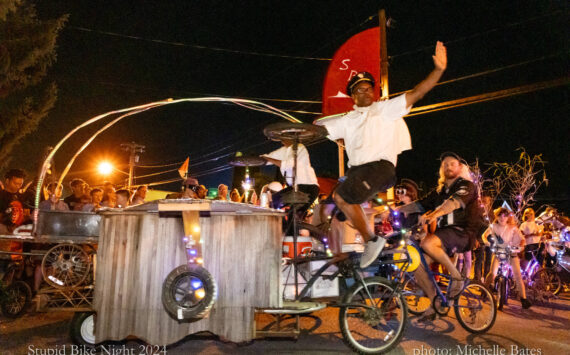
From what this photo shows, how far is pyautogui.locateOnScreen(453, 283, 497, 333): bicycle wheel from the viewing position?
584 cm

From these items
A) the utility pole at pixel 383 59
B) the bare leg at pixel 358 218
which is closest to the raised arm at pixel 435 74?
the bare leg at pixel 358 218

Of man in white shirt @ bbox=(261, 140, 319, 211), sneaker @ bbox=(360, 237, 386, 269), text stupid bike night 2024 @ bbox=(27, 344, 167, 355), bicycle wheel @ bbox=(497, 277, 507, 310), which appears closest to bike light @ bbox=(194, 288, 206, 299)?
text stupid bike night 2024 @ bbox=(27, 344, 167, 355)

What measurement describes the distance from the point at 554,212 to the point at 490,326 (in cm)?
766

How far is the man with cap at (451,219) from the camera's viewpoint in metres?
5.91

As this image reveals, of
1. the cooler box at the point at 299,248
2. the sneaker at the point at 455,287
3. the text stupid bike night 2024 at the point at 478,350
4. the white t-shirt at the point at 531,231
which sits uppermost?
the white t-shirt at the point at 531,231

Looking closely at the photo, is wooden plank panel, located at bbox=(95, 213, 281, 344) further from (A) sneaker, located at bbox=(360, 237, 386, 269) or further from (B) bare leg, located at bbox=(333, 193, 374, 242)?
(A) sneaker, located at bbox=(360, 237, 386, 269)

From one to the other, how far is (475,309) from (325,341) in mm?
2369

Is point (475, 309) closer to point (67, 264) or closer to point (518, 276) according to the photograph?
point (518, 276)

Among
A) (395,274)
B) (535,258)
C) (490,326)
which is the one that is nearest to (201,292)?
(395,274)

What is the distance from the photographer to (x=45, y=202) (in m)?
7.29

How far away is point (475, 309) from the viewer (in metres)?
5.88

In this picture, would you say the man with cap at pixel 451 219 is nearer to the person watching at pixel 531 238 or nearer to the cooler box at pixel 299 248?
the cooler box at pixel 299 248

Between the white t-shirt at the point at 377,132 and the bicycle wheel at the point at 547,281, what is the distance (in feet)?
24.0

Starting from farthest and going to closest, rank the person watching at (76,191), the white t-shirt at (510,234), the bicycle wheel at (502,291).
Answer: the white t-shirt at (510,234)
the person watching at (76,191)
the bicycle wheel at (502,291)
